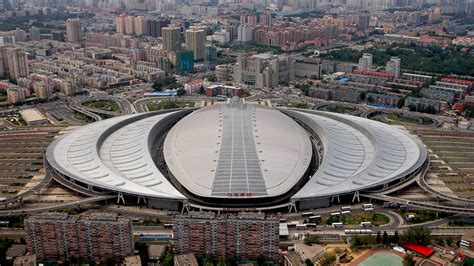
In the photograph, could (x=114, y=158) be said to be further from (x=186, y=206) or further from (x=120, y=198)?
(x=186, y=206)

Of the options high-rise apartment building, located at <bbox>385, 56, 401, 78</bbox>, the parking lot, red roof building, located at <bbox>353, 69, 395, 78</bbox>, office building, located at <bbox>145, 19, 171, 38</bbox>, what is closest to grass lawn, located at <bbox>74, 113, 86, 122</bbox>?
the parking lot

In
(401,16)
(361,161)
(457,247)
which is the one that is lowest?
(457,247)

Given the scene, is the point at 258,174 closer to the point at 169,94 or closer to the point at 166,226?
the point at 166,226

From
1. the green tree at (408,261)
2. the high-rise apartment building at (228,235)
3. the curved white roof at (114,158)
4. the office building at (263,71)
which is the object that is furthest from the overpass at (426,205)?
the office building at (263,71)

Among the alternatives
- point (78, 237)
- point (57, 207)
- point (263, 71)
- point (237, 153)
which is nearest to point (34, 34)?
point (263, 71)

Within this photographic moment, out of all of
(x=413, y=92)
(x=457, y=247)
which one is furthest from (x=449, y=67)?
(x=457, y=247)

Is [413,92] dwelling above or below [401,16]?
below
